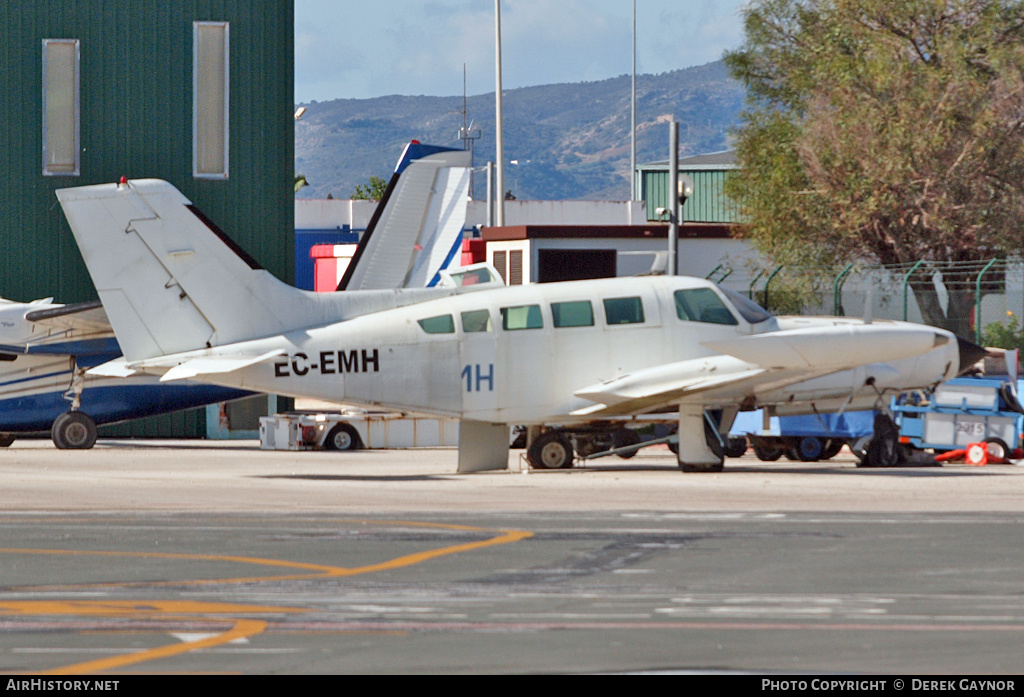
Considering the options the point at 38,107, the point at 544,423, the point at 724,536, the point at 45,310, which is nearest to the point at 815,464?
the point at 544,423

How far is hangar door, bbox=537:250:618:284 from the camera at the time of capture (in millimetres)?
48688

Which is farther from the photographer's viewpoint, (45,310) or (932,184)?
(932,184)

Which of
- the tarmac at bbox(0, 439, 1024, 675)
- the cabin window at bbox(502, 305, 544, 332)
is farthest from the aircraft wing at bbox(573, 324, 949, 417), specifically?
the tarmac at bbox(0, 439, 1024, 675)

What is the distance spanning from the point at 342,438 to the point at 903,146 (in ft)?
54.0

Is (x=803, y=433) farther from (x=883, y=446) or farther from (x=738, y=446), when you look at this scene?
(x=883, y=446)

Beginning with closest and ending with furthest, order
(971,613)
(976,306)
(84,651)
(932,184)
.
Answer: (84,651) < (971,613) < (976,306) < (932,184)

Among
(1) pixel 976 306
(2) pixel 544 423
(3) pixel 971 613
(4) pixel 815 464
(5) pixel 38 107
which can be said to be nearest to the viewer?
(3) pixel 971 613

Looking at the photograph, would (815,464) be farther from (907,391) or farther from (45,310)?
(45,310)

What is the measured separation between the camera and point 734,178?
44.0 meters

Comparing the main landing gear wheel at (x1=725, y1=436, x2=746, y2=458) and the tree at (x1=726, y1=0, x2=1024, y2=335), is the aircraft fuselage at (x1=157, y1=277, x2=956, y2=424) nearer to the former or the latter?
the main landing gear wheel at (x1=725, y1=436, x2=746, y2=458)

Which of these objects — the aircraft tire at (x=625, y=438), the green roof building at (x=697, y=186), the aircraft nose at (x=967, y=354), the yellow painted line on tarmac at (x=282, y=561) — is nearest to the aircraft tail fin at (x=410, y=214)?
the aircraft tire at (x=625, y=438)

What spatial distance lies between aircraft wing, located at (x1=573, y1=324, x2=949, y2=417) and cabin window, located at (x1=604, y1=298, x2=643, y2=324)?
819 mm

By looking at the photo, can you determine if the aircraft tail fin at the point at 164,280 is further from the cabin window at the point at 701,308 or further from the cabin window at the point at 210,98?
the cabin window at the point at 210,98
